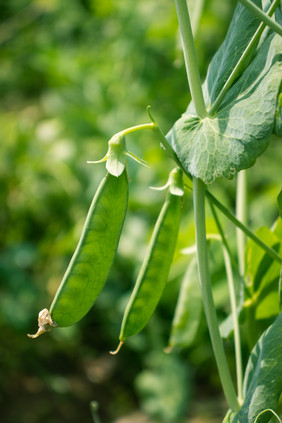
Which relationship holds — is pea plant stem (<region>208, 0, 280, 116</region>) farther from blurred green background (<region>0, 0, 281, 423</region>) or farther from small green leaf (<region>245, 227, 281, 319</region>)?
blurred green background (<region>0, 0, 281, 423</region>)

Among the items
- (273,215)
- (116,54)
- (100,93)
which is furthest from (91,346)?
(116,54)

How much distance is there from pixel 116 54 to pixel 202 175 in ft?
5.93

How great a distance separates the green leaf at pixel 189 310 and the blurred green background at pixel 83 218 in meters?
0.33

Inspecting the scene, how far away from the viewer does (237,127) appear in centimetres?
40

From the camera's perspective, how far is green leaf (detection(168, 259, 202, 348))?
645 mm

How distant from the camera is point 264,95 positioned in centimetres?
39

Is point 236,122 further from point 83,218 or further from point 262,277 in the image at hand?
point 83,218

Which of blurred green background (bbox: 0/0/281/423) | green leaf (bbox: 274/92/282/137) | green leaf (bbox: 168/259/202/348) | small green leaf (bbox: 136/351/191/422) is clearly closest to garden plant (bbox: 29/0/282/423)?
green leaf (bbox: 274/92/282/137)

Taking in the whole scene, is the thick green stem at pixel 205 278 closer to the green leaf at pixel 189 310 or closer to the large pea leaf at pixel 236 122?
the large pea leaf at pixel 236 122

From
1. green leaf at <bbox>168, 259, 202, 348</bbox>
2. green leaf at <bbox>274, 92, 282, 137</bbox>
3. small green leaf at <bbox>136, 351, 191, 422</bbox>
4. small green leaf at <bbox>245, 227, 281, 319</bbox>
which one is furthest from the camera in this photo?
small green leaf at <bbox>136, 351, 191, 422</bbox>

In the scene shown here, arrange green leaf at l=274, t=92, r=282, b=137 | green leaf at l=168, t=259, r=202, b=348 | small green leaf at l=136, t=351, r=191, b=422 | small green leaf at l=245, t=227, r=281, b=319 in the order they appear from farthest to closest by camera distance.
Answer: small green leaf at l=136, t=351, r=191, b=422, green leaf at l=168, t=259, r=202, b=348, small green leaf at l=245, t=227, r=281, b=319, green leaf at l=274, t=92, r=282, b=137

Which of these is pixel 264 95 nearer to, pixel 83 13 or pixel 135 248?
pixel 135 248

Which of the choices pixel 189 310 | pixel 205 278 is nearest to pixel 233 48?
pixel 205 278

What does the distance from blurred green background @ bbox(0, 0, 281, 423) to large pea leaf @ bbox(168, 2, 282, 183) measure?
23.4 inches
